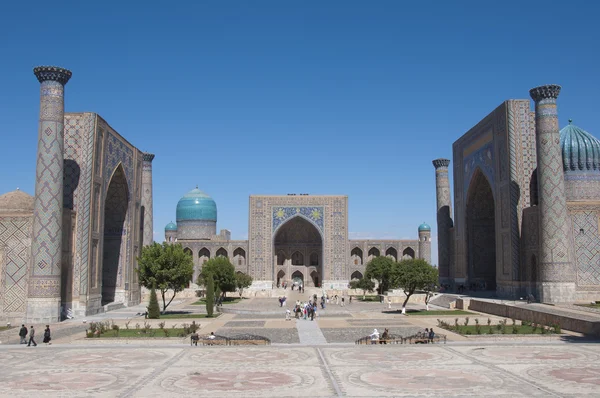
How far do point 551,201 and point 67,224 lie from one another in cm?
1849

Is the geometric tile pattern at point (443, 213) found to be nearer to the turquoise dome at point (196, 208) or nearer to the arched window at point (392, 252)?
the arched window at point (392, 252)

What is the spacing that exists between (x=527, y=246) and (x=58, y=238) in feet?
62.6

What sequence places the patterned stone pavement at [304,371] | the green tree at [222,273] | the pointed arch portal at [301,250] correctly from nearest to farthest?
the patterned stone pavement at [304,371], the green tree at [222,273], the pointed arch portal at [301,250]

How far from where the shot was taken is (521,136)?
27359mm

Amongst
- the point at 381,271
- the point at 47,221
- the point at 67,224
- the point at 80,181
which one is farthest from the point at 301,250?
the point at 47,221

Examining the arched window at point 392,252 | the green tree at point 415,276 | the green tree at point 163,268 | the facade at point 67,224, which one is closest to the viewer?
the facade at point 67,224

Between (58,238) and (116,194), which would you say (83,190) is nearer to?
(58,238)

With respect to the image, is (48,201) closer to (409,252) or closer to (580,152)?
(580,152)

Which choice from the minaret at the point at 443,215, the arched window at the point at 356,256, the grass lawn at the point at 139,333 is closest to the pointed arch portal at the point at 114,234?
the grass lawn at the point at 139,333

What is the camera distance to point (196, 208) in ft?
176

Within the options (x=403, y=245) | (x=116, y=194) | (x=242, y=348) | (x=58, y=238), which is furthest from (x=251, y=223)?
(x=242, y=348)

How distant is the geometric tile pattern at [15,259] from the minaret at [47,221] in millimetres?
997

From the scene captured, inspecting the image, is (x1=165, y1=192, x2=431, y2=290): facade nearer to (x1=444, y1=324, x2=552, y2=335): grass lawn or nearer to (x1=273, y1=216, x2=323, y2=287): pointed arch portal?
(x1=273, y1=216, x2=323, y2=287): pointed arch portal

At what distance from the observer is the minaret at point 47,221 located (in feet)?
64.4
